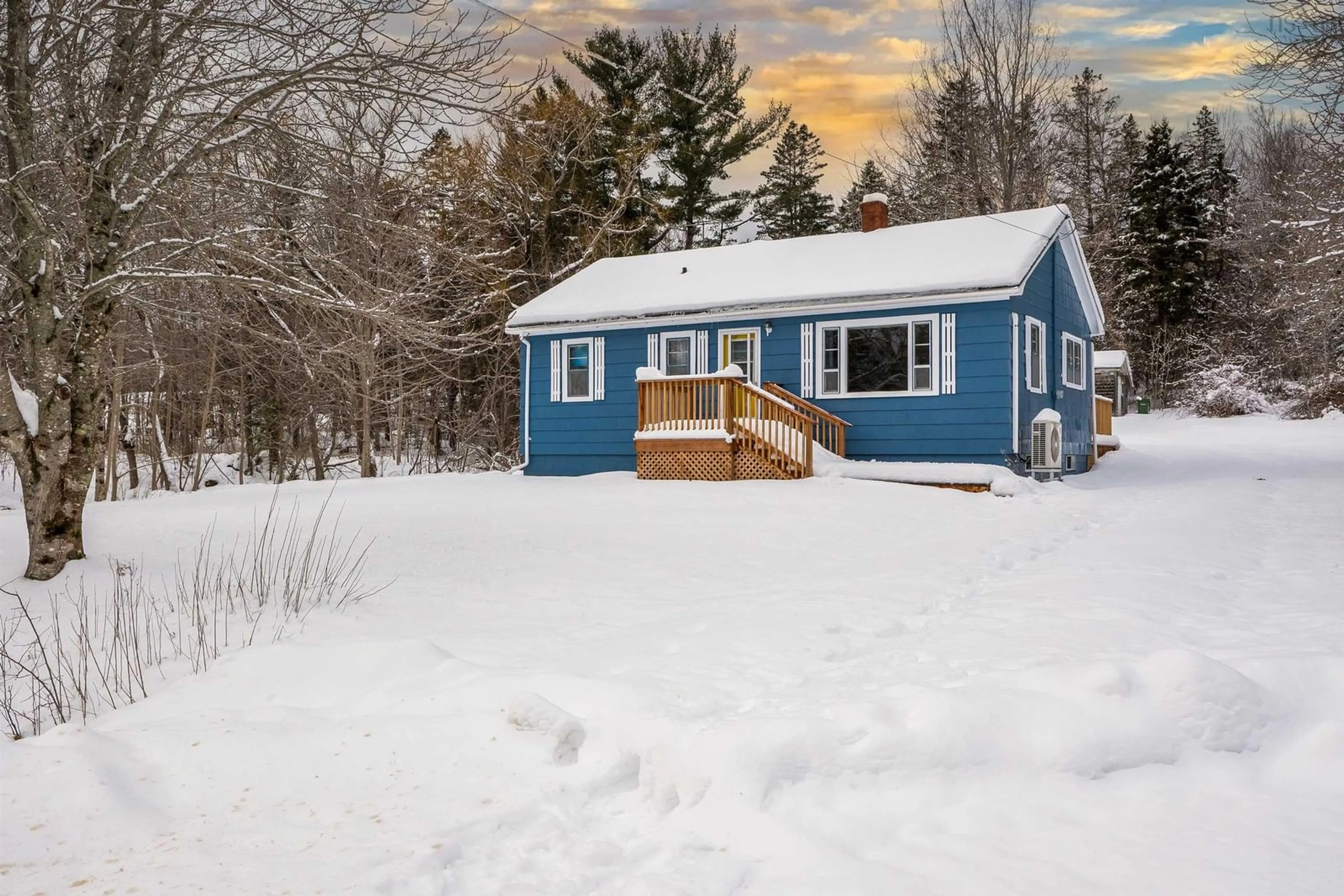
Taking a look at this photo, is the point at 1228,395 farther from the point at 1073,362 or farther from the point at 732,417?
the point at 732,417

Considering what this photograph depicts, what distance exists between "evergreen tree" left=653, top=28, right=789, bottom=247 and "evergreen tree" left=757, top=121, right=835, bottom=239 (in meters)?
6.25

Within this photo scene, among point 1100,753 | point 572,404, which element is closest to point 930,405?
point 572,404

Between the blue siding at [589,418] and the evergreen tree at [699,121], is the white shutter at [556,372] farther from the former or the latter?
the evergreen tree at [699,121]

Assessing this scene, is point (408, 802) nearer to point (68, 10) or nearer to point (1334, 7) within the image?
point (68, 10)

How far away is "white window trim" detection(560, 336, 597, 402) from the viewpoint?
16.9m

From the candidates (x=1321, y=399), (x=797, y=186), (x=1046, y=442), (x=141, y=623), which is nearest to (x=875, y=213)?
(x=1046, y=442)

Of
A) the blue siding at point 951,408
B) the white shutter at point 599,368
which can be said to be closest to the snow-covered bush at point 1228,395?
the blue siding at point 951,408

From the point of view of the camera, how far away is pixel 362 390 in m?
19.3

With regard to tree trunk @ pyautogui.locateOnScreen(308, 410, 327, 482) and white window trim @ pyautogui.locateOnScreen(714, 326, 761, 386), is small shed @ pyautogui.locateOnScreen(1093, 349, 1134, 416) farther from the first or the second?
tree trunk @ pyautogui.locateOnScreen(308, 410, 327, 482)

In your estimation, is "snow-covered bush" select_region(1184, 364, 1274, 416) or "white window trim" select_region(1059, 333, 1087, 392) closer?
"white window trim" select_region(1059, 333, 1087, 392)

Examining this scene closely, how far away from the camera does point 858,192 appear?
130 feet

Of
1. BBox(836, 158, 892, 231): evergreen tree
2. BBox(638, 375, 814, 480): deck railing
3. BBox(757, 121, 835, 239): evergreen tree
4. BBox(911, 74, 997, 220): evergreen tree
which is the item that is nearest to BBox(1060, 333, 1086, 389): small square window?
BBox(638, 375, 814, 480): deck railing

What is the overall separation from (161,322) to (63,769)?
1411 centimetres

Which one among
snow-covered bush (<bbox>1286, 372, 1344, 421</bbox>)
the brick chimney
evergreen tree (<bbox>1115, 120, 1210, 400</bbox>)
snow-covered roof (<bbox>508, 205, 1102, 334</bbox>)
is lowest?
snow-covered bush (<bbox>1286, 372, 1344, 421</bbox>)
